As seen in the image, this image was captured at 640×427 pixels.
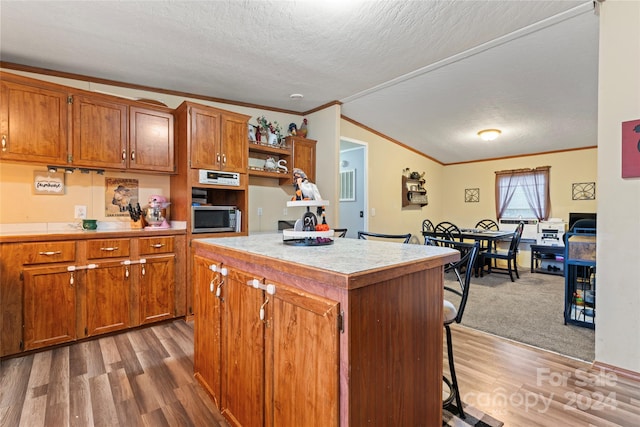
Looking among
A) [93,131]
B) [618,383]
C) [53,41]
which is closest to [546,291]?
[618,383]

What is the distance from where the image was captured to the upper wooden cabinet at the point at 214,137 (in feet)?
9.94

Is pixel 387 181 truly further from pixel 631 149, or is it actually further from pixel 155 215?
pixel 155 215

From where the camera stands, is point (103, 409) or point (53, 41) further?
point (53, 41)

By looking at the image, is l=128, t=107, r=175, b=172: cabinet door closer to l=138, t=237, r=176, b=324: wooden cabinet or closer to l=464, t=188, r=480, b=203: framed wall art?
l=138, t=237, r=176, b=324: wooden cabinet

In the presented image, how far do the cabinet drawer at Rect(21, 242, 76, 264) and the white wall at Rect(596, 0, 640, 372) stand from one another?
13.4 ft

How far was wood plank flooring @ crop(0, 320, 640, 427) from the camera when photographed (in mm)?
1602

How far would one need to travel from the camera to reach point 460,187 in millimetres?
6812

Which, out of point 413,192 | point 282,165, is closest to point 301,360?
point 282,165

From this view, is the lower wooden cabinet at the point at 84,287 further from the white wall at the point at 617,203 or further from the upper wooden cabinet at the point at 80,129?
the white wall at the point at 617,203

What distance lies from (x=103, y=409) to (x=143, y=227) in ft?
5.86

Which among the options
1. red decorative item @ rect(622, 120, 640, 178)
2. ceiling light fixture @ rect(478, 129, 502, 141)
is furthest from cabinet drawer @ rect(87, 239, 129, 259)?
ceiling light fixture @ rect(478, 129, 502, 141)

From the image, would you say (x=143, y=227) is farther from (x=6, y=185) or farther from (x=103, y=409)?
(x=103, y=409)

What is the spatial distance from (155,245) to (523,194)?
6440mm

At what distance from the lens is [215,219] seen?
3.25 m
